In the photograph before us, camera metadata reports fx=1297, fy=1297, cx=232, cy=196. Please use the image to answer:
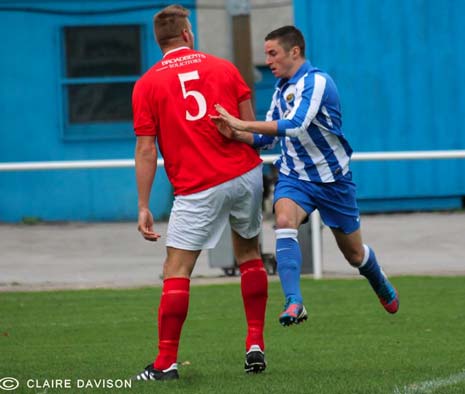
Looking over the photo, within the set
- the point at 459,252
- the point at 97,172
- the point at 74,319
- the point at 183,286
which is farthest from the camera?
the point at 97,172

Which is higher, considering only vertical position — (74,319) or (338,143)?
(338,143)

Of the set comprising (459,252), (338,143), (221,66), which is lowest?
(459,252)

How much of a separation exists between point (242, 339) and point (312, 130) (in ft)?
5.82

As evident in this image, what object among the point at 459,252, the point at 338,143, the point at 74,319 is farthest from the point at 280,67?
the point at 459,252

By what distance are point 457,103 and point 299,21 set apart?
2454 mm

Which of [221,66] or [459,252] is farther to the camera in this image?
[459,252]

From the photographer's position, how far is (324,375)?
6.91 meters

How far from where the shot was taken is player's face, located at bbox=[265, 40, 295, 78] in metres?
7.49

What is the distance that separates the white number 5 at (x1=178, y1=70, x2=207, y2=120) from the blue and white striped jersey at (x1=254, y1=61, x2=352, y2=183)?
59 centimetres

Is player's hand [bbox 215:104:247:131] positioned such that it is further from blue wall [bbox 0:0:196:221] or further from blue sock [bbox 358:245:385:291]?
blue wall [bbox 0:0:196:221]

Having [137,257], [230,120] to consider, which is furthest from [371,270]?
[137,257]

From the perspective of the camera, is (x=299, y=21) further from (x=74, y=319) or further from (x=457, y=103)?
(x=74, y=319)

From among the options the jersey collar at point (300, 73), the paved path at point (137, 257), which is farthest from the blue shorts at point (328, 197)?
the paved path at point (137, 257)

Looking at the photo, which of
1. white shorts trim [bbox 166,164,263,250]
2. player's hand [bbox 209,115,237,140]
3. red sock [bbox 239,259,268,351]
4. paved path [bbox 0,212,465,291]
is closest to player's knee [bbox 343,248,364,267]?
red sock [bbox 239,259,268,351]
